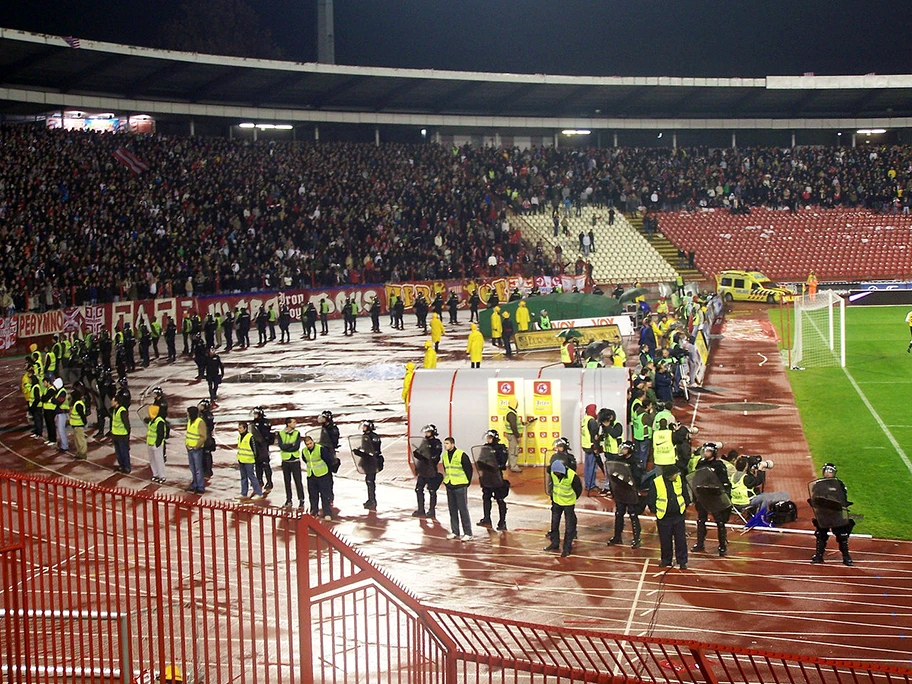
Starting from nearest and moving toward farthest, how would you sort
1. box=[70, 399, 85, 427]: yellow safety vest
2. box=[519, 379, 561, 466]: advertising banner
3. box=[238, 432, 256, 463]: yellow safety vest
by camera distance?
box=[238, 432, 256, 463]: yellow safety vest → box=[519, 379, 561, 466]: advertising banner → box=[70, 399, 85, 427]: yellow safety vest

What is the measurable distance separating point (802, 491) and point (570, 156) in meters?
48.7

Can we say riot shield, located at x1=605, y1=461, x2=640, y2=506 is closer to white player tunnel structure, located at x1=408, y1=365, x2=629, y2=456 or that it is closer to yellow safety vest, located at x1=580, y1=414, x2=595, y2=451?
yellow safety vest, located at x1=580, y1=414, x2=595, y2=451

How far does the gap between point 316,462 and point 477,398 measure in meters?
4.24

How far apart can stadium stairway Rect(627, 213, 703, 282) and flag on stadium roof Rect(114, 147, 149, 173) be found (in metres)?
27.8

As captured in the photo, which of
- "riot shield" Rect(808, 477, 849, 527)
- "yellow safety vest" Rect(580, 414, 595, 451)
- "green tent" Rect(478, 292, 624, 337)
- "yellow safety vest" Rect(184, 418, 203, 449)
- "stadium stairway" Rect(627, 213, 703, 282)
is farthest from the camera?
"stadium stairway" Rect(627, 213, 703, 282)

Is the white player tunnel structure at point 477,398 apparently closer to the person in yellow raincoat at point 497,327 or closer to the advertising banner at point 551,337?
the advertising banner at point 551,337

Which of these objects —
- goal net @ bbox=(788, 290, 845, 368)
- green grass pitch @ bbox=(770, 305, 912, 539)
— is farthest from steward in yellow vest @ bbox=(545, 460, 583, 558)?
goal net @ bbox=(788, 290, 845, 368)

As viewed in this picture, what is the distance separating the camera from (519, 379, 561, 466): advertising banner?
66.3 ft

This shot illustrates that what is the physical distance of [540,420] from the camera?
67.1 feet

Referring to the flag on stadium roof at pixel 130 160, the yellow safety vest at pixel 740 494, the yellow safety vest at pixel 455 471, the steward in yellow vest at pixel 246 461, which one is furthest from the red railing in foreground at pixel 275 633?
the flag on stadium roof at pixel 130 160

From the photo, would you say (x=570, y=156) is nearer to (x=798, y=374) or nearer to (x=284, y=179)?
(x=284, y=179)

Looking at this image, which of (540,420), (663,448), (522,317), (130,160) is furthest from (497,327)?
(130,160)

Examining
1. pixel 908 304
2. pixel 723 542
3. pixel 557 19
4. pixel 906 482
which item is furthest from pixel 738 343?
pixel 557 19

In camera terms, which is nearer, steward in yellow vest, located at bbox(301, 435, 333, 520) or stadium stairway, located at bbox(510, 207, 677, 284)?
steward in yellow vest, located at bbox(301, 435, 333, 520)
